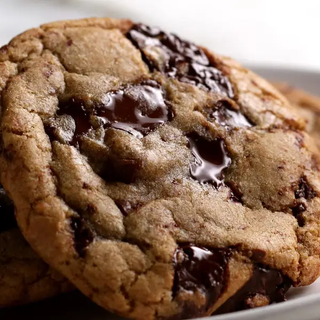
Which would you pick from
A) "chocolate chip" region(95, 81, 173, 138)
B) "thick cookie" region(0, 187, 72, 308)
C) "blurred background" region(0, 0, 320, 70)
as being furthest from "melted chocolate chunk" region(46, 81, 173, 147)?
"blurred background" region(0, 0, 320, 70)

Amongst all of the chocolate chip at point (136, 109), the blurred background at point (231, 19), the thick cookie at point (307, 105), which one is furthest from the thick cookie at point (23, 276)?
the blurred background at point (231, 19)

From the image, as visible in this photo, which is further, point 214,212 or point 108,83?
point 108,83

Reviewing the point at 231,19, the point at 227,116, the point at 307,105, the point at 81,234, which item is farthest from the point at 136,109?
the point at 231,19

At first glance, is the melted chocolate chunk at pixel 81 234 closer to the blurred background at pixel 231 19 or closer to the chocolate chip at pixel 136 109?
the chocolate chip at pixel 136 109

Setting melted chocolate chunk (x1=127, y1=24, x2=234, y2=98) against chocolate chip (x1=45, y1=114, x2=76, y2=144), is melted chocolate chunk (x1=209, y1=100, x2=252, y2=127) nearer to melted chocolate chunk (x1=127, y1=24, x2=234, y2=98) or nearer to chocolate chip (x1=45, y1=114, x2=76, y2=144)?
melted chocolate chunk (x1=127, y1=24, x2=234, y2=98)

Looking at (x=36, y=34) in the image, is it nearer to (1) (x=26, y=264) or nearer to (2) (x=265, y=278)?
(1) (x=26, y=264)

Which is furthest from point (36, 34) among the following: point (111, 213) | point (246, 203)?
point (246, 203)
